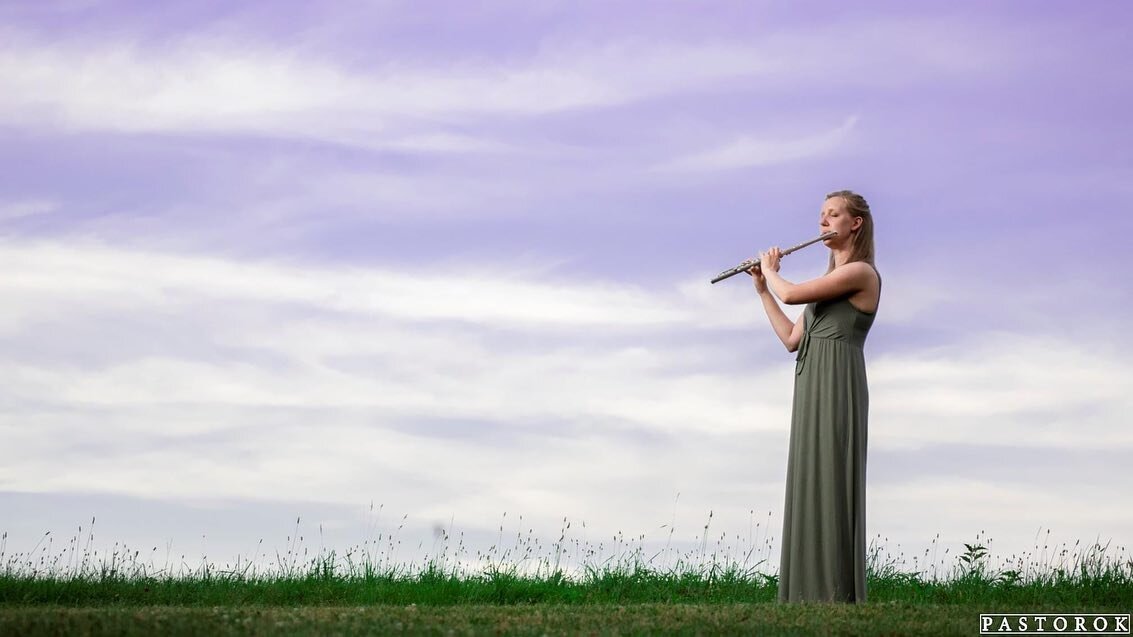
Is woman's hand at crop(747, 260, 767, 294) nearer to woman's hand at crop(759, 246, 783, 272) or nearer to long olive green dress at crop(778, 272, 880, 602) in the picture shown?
woman's hand at crop(759, 246, 783, 272)

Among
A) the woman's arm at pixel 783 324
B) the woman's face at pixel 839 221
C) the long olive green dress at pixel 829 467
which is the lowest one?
the long olive green dress at pixel 829 467

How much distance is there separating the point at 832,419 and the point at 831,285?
3.23ft

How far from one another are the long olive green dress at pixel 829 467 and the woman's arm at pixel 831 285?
0.65 ft

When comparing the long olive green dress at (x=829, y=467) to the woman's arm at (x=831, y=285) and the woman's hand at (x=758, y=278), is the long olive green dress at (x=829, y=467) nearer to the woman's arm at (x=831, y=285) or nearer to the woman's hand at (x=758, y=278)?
the woman's arm at (x=831, y=285)

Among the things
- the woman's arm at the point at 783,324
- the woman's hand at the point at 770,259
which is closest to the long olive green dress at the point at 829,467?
the woman's arm at the point at 783,324

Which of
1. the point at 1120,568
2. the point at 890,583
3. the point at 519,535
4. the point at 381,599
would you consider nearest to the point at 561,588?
the point at 519,535

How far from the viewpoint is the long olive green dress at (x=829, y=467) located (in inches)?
339

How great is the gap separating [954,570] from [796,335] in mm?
3814

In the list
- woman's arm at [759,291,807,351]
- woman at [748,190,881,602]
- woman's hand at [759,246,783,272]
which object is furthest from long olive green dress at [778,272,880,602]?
woman's hand at [759,246,783,272]

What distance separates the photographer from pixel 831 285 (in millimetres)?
8680

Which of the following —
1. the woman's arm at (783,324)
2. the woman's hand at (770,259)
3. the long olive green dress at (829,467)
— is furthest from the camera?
the woman's arm at (783,324)

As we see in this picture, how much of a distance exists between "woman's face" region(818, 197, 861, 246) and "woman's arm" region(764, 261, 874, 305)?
0.85 feet

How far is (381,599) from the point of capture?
11.1 m

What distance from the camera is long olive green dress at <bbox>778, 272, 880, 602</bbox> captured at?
8609mm
